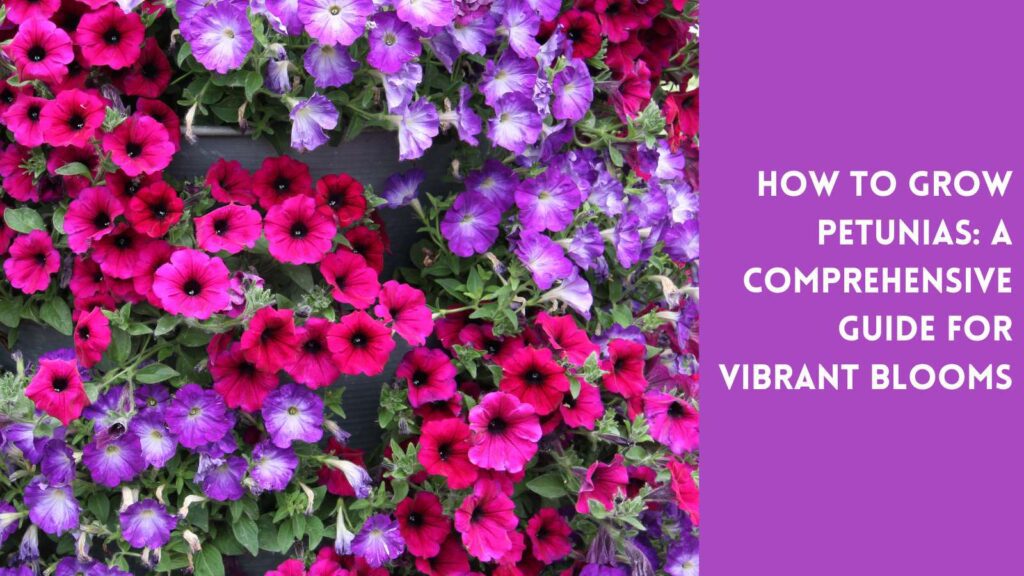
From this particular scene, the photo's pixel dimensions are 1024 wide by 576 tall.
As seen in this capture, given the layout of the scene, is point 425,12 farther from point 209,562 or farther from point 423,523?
point 209,562

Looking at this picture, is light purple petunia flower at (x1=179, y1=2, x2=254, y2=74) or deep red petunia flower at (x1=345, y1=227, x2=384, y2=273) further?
deep red petunia flower at (x1=345, y1=227, x2=384, y2=273)

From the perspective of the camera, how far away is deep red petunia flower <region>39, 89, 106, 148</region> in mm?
1774

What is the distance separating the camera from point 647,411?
198 cm

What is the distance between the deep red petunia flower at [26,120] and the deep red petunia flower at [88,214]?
0.35 ft

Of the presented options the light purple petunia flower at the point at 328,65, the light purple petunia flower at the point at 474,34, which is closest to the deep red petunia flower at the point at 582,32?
the light purple petunia flower at the point at 474,34

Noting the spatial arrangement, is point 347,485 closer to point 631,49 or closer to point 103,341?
point 103,341

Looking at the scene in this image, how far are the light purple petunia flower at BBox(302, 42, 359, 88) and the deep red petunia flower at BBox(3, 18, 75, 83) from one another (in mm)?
373

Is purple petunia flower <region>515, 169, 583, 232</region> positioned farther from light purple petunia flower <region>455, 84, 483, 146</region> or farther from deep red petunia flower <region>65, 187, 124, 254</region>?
deep red petunia flower <region>65, 187, 124, 254</region>

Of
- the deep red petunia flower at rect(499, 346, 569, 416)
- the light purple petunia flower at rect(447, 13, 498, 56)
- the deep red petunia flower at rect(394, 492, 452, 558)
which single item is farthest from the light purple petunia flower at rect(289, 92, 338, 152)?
the deep red petunia flower at rect(394, 492, 452, 558)

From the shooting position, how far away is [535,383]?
1.90m

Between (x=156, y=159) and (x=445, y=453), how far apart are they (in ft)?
2.06

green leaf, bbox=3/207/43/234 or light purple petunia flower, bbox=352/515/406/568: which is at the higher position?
green leaf, bbox=3/207/43/234

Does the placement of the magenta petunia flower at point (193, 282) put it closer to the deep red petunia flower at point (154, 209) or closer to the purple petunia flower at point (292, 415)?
the deep red petunia flower at point (154, 209)

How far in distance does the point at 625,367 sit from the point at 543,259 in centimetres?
24
